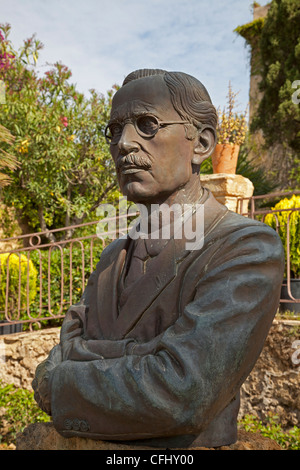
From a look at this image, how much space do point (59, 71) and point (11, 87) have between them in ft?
3.37

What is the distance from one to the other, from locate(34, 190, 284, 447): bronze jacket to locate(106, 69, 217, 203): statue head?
0.74 ft

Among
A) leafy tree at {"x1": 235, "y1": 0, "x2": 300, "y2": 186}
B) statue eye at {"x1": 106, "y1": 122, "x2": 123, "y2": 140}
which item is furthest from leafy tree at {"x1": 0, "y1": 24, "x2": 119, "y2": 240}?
statue eye at {"x1": 106, "y1": 122, "x2": 123, "y2": 140}

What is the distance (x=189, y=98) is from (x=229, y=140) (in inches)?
212

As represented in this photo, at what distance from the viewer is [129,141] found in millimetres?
1777

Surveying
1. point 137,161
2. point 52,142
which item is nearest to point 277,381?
point 137,161

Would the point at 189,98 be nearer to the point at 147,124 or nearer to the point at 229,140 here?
the point at 147,124

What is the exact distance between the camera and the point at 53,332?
5391 mm

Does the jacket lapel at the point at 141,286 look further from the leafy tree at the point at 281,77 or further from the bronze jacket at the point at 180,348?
the leafy tree at the point at 281,77

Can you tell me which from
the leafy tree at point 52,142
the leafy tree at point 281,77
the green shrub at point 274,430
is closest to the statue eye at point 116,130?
the green shrub at point 274,430

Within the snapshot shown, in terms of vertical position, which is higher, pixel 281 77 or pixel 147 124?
pixel 281 77

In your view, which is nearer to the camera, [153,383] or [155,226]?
[153,383]

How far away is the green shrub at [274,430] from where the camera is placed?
3.68 metres
